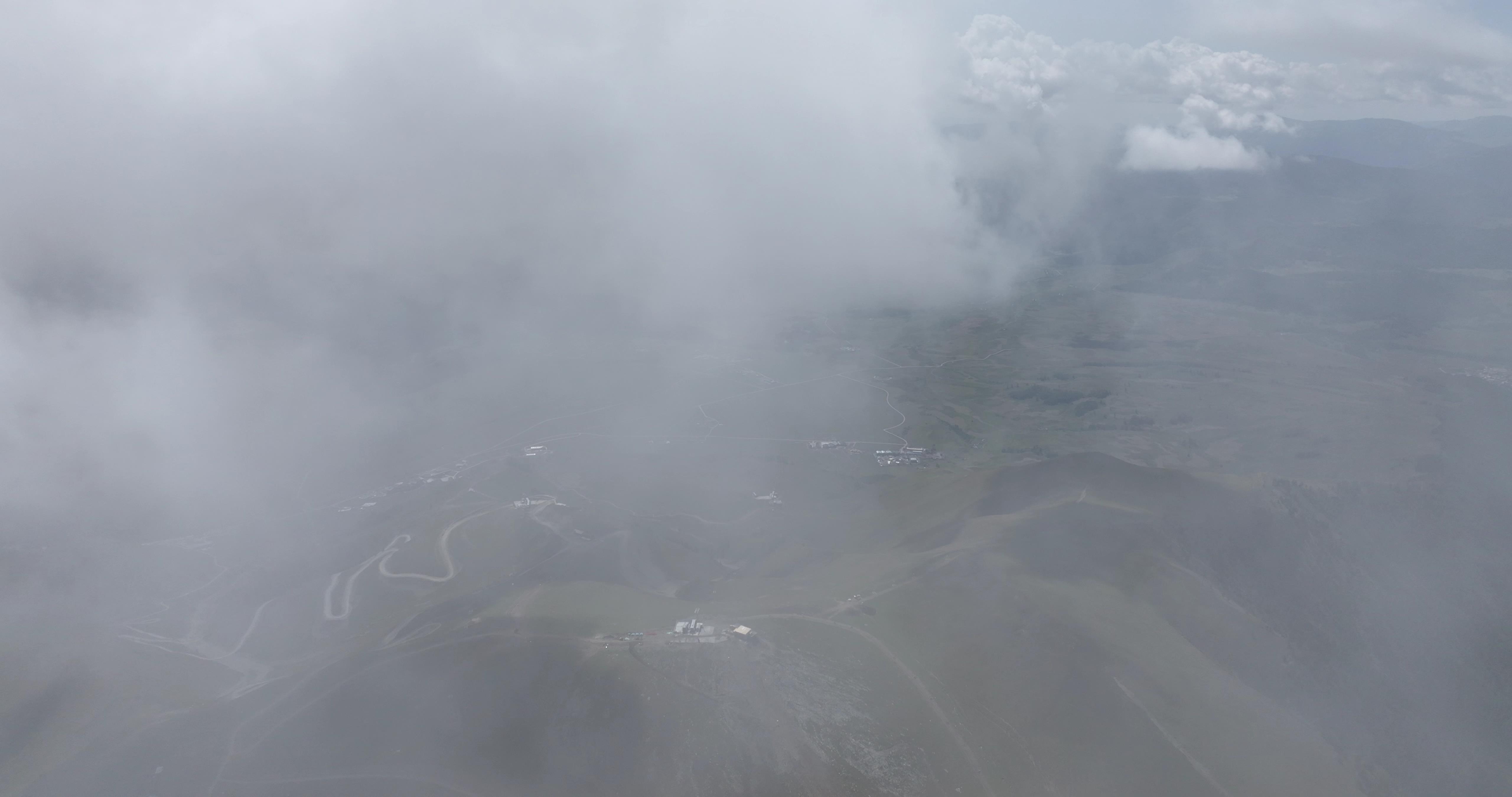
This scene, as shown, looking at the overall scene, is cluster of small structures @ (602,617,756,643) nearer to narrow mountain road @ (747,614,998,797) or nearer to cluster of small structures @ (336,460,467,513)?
narrow mountain road @ (747,614,998,797)

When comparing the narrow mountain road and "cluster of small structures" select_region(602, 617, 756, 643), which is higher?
"cluster of small structures" select_region(602, 617, 756, 643)

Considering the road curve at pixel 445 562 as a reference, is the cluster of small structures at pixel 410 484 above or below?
above

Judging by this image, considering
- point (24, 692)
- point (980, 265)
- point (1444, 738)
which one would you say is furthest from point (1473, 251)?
point (24, 692)

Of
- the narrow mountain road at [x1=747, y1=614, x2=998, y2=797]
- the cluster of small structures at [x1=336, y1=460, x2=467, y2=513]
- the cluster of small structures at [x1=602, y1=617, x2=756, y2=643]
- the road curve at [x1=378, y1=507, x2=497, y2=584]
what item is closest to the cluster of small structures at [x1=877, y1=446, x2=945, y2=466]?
the road curve at [x1=378, y1=507, x2=497, y2=584]

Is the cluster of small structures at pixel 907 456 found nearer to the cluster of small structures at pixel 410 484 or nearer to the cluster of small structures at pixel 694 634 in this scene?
the cluster of small structures at pixel 410 484

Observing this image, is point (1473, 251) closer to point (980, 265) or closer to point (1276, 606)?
point (980, 265)

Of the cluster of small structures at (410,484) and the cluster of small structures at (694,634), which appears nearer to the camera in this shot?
the cluster of small structures at (694,634)

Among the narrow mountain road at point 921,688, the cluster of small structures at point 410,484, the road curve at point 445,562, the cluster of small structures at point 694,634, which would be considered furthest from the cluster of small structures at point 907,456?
the cluster of small structures at point 694,634
